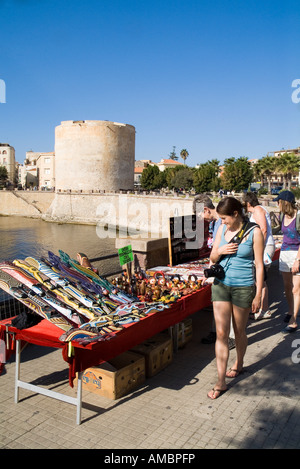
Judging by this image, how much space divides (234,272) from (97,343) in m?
1.35

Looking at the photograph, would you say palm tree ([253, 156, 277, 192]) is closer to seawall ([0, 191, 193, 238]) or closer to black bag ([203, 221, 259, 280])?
seawall ([0, 191, 193, 238])

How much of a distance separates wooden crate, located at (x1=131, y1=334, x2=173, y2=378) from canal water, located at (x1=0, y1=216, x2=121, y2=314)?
61.4 feet

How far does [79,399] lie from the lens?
3.24 meters

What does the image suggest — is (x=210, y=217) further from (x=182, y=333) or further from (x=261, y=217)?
(x=182, y=333)

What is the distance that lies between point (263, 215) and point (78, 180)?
54195mm

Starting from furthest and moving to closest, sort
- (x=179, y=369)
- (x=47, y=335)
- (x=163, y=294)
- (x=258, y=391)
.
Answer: (x=163, y=294) < (x=179, y=369) < (x=258, y=391) < (x=47, y=335)

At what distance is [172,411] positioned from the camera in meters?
3.42

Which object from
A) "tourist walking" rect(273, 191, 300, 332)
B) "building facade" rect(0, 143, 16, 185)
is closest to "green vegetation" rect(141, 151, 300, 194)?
"building facade" rect(0, 143, 16, 185)

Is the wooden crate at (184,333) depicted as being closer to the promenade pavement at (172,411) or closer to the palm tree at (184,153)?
the promenade pavement at (172,411)

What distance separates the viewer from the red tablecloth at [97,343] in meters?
3.18

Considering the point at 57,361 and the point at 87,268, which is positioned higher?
the point at 87,268

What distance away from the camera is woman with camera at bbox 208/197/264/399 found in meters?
3.49
